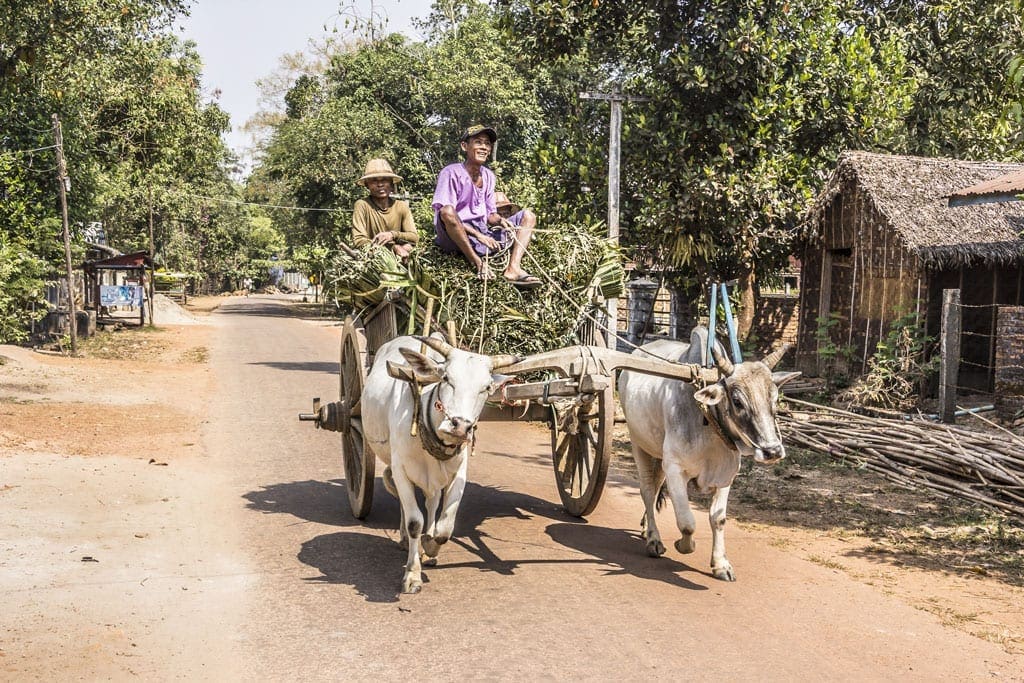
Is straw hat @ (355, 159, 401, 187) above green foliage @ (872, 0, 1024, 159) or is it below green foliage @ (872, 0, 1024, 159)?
below

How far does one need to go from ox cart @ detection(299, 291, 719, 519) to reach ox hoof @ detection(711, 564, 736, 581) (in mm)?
1030

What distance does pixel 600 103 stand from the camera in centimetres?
1803

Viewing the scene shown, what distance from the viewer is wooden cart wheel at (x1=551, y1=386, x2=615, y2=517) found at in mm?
6516

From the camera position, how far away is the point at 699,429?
236 inches

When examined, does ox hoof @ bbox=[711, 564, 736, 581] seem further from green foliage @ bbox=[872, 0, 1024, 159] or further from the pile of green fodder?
green foliage @ bbox=[872, 0, 1024, 159]

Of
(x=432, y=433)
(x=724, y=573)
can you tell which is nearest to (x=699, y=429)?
(x=724, y=573)

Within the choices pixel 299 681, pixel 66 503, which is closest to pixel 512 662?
pixel 299 681

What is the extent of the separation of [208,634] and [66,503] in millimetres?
3391

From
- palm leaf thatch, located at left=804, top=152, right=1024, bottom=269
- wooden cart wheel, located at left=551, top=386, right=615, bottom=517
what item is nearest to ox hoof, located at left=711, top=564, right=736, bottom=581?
wooden cart wheel, located at left=551, top=386, right=615, bottom=517

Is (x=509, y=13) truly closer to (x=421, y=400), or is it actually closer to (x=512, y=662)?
(x=421, y=400)

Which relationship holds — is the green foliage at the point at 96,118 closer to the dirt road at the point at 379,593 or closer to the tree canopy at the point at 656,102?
the tree canopy at the point at 656,102

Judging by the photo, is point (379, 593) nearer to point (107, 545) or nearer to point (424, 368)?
point (424, 368)

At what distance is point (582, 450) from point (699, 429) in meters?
1.48

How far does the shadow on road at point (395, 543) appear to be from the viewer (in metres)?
6.04
